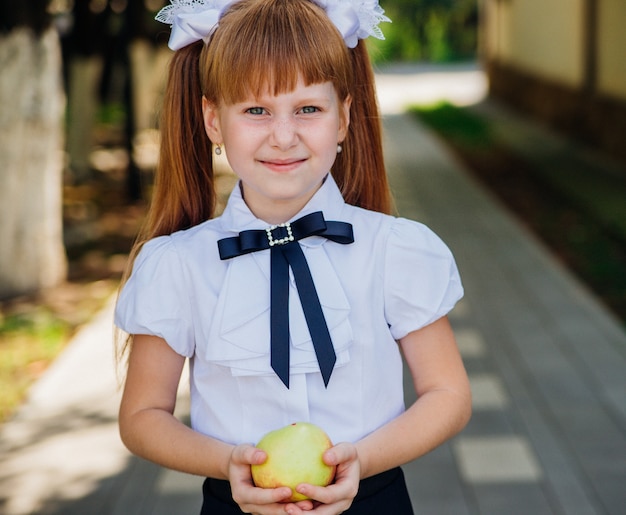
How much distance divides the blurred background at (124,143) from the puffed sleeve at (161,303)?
502 millimetres

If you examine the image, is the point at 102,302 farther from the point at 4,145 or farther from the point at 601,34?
the point at 601,34

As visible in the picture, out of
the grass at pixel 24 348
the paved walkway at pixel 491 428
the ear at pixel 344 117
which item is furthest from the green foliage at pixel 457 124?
the ear at pixel 344 117

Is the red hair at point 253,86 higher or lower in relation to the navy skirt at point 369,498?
higher

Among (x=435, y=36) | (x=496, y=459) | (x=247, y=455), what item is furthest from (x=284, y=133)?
(x=435, y=36)

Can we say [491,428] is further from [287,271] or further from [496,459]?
[287,271]

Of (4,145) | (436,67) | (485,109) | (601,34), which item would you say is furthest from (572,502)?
(436,67)

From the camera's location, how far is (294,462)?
170cm

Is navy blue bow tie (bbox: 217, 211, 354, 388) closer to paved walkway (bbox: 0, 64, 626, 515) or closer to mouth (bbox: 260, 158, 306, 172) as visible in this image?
mouth (bbox: 260, 158, 306, 172)

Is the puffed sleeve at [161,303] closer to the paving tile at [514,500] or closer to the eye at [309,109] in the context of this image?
the eye at [309,109]

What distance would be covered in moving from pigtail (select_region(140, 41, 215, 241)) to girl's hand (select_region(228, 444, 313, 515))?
60 centimetres

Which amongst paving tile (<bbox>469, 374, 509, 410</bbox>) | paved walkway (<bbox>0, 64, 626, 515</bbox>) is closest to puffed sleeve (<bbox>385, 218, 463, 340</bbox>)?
paved walkway (<bbox>0, 64, 626, 515</bbox>)

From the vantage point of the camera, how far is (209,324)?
1927 mm

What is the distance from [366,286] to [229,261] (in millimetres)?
268

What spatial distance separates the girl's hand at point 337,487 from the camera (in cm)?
169
